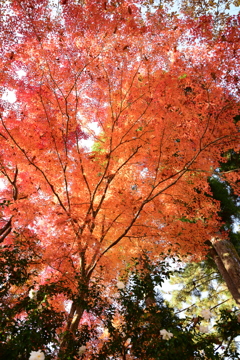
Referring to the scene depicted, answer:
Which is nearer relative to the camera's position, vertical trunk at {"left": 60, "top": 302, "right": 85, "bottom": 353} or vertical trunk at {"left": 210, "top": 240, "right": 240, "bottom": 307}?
vertical trunk at {"left": 60, "top": 302, "right": 85, "bottom": 353}

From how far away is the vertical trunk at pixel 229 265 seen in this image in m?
7.80

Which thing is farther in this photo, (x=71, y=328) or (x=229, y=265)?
(x=229, y=265)

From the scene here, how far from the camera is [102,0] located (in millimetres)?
6711

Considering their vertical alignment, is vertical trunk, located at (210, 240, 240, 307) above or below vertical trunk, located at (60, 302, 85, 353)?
above

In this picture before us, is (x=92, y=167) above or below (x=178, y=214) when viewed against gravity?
above

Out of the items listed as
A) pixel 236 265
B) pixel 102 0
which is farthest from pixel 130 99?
pixel 236 265

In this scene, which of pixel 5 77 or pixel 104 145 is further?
pixel 5 77

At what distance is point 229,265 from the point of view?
26.3 feet

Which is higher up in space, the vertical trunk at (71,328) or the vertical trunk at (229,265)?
the vertical trunk at (229,265)

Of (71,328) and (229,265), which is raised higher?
(229,265)

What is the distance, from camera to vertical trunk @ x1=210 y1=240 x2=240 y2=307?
7803 millimetres

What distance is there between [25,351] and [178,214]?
5.49 meters

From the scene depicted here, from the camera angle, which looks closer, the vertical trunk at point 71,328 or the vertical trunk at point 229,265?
the vertical trunk at point 71,328

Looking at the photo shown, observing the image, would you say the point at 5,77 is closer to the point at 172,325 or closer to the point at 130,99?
the point at 130,99
